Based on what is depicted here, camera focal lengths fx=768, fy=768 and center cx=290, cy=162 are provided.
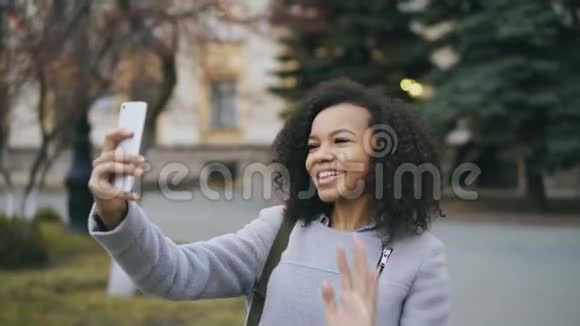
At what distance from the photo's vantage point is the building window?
103 ft

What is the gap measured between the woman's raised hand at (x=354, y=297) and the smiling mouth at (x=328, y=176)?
1.75ft

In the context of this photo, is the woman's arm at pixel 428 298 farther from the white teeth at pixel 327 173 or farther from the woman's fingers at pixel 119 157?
the woman's fingers at pixel 119 157

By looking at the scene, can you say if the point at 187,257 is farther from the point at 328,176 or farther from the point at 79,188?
the point at 79,188

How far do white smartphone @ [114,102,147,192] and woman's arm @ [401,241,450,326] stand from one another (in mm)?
814

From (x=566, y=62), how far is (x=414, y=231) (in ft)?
51.9

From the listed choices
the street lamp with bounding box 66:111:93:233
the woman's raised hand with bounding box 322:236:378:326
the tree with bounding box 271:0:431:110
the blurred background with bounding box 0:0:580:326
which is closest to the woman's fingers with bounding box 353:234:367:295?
the woman's raised hand with bounding box 322:236:378:326

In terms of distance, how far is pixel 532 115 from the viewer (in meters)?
16.6

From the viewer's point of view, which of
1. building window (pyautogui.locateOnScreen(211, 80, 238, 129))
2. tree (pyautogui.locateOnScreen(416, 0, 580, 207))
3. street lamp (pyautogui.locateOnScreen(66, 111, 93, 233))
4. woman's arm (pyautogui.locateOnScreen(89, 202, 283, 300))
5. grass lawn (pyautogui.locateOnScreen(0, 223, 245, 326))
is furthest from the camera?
building window (pyautogui.locateOnScreen(211, 80, 238, 129))

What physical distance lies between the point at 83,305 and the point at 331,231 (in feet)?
19.3

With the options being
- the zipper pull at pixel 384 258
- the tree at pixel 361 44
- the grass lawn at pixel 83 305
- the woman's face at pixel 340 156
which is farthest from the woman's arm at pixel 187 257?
the tree at pixel 361 44

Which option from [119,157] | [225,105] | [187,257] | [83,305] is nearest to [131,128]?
[119,157]

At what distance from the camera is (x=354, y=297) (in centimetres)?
161

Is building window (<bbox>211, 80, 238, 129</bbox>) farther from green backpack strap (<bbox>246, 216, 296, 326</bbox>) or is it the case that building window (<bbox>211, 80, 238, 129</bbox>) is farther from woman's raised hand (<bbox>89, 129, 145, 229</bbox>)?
woman's raised hand (<bbox>89, 129, 145, 229</bbox>)

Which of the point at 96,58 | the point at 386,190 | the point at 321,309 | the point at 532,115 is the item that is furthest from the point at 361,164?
the point at 532,115
